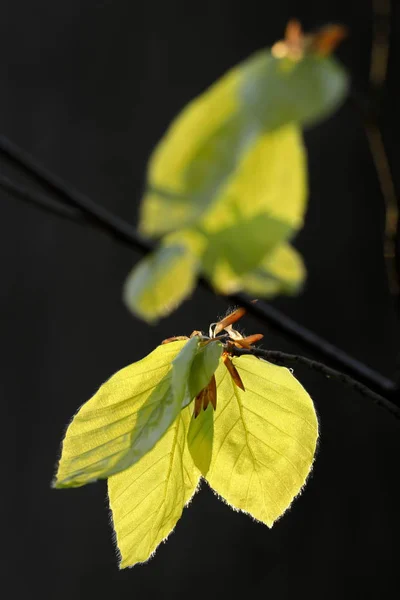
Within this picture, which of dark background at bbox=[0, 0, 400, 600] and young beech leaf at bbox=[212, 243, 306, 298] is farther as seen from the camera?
dark background at bbox=[0, 0, 400, 600]

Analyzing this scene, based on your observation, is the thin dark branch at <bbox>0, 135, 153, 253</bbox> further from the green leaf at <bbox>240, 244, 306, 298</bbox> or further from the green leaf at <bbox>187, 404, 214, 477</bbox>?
the green leaf at <bbox>187, 404, 214, 477</bbox>

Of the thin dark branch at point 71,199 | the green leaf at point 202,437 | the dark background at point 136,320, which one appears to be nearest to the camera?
the thin dark branch at point 71,199

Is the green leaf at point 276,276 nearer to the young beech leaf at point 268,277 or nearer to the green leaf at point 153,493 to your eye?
the young beech leaf at point 268,277

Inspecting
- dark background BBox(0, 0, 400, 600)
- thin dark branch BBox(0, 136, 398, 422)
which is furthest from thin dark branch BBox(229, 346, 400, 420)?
dark background BBox(0, 0, 400, 600)

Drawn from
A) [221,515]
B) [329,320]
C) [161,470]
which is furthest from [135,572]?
[161,470]

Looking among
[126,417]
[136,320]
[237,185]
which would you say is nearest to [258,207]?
[237,185]

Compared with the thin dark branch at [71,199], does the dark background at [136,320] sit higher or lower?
lower

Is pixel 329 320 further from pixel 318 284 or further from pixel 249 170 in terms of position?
pixel 249 170

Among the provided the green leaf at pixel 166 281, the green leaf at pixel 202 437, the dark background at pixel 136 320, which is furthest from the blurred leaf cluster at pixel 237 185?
the dark background at pixel 136 320
